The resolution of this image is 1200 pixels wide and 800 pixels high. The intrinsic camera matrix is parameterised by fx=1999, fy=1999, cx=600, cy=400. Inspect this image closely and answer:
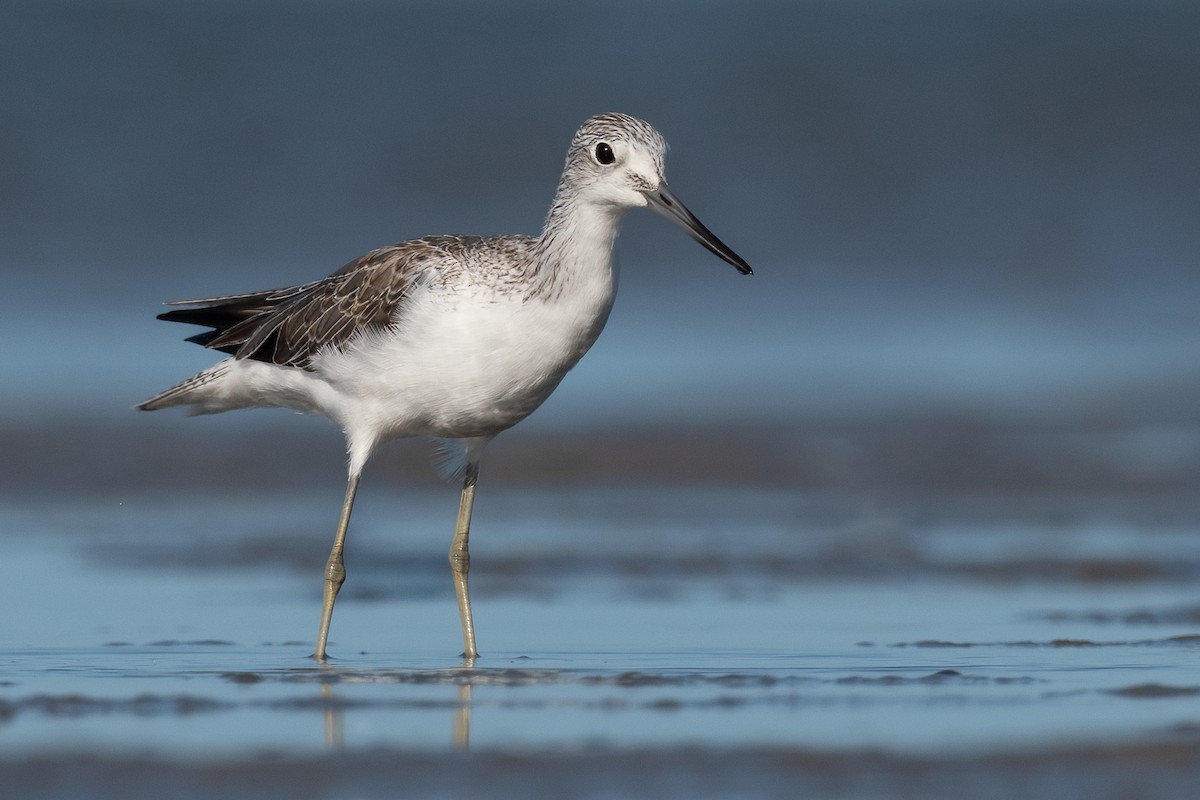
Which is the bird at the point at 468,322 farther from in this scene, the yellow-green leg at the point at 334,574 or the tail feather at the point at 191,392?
the tail feather at the point at 191,392

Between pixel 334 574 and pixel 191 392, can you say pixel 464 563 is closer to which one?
pixel 334 574

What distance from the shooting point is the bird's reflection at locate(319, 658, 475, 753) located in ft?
23.7

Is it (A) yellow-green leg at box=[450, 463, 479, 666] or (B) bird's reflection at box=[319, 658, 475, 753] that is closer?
(B) bird's reflection at box=[319, 658, 475, 753]

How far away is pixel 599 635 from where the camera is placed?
9797mm

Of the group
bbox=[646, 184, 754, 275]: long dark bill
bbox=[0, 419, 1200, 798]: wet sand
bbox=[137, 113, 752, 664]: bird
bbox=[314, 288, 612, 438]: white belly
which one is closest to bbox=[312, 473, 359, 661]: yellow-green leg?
bbox=[137, 113, 752, 664]: bird

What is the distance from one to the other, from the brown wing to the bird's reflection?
2.07 metres

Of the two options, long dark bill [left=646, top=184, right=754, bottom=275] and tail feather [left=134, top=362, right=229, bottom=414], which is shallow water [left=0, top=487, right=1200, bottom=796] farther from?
long dark bill [left=646, top=184, right=754, bottom=275]

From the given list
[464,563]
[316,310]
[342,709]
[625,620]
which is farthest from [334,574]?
[342,709]

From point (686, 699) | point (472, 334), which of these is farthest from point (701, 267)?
point (686, 699)

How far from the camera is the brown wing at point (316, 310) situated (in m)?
10.2

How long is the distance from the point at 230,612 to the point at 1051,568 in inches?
178

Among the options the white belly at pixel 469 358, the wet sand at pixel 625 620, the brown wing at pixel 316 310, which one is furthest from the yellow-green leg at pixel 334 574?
the brown wing at pixel 316 310

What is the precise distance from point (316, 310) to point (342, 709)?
11.2ft

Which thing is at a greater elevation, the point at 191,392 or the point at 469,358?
the point at 191,392
